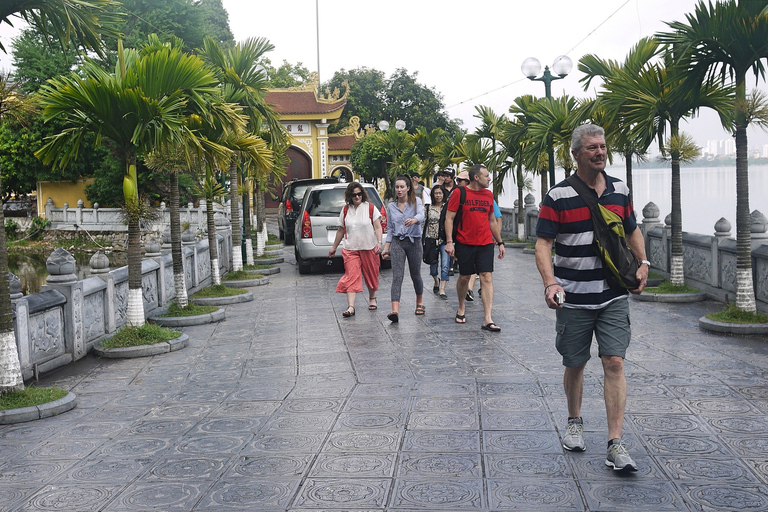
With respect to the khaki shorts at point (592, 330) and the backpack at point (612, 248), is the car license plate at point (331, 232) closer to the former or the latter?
Answer: the khaki shorts at point (592, 330)

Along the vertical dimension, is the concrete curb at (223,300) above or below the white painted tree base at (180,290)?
below

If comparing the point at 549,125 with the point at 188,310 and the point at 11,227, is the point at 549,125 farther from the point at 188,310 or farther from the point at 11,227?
the point at 11,227

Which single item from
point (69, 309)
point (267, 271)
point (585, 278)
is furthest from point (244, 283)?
point (585, 278)

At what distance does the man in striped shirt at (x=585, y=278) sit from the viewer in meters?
A: 4.62

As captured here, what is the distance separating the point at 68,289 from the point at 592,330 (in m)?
5.93

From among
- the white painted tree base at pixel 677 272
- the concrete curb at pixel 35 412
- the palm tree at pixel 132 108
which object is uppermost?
the palm tree at pixel 132 108

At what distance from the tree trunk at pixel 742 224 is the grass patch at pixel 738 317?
0.14 meters

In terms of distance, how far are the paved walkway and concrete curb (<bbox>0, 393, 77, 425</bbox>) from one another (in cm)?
10

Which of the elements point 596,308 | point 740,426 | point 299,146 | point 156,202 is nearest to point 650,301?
point 740,426

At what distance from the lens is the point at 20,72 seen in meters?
35.1

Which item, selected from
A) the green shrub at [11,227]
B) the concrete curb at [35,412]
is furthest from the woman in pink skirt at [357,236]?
the green shrub at [11,227]

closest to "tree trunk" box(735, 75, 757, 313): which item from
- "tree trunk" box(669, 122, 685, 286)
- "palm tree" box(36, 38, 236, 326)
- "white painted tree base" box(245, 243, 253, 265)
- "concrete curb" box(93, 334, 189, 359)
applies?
"tree trunk" box(669, 122, 685, 286)

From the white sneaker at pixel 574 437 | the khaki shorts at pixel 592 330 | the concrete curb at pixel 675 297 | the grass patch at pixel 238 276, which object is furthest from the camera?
the grass patch at pixel 238 276

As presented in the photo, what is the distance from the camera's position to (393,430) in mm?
5375
